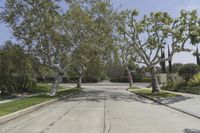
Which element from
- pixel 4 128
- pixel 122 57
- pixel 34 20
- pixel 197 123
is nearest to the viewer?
pixel 4 128

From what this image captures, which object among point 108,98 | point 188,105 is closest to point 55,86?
point 108,98

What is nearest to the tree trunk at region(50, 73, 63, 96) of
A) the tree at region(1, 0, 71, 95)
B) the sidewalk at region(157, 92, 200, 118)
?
the tree at region(1, 0, 71, 95)

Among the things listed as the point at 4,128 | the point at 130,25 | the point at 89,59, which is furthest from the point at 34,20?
the point at 4,128

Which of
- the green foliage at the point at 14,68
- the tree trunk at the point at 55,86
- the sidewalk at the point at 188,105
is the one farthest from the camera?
the green foliage at the point at 14,68

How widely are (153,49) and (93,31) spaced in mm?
6246

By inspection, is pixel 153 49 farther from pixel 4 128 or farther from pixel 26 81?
pixel 4 128

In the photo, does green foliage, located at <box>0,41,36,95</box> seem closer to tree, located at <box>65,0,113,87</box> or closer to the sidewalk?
tree, located at <box>65,0,113,87</box>

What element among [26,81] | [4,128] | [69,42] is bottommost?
[4,128]

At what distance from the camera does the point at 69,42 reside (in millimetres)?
36656

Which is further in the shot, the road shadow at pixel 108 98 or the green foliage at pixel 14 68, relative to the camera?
the green foliage at pixel 14 68

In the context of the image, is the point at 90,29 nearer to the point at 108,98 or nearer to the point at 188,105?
the point at 108,98

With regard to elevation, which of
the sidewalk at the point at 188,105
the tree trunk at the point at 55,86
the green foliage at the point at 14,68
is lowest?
the sidewalk at the point at 188,105

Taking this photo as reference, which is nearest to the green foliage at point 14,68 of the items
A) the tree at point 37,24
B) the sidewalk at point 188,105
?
the tree at point 37,24

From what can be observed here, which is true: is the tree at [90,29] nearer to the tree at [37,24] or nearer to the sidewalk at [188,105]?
the tree at [37,24]
